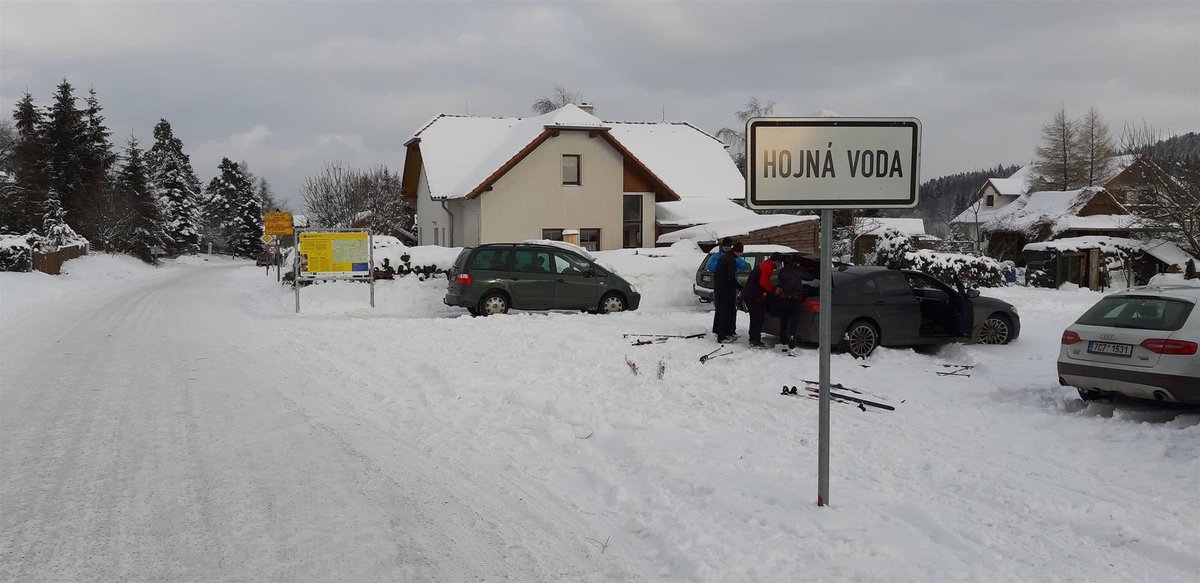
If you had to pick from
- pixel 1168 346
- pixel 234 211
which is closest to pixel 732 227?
pixel 1168 346

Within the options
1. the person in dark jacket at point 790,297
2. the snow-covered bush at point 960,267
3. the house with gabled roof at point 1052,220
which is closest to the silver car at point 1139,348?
the person in dark jacket at point 790,297

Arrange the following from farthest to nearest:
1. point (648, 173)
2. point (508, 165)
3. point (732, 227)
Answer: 1. point (648, 173)
2. point (508, 165)
3. point (732, 227)

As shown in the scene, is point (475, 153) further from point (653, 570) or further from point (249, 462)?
point (653, 570)

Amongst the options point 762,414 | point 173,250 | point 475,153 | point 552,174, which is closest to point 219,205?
point 173,250

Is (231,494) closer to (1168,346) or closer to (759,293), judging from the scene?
(1168,346)

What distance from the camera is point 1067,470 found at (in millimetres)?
6438

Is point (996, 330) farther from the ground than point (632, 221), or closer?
closer

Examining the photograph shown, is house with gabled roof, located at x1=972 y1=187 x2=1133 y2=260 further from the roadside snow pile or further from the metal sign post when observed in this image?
the metal sign post

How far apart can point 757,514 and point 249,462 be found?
4072 millimetres

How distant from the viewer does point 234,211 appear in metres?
92.9

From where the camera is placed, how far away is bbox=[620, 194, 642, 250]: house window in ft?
109

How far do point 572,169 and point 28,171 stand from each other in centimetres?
4385

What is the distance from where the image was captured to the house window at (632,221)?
1310 inches

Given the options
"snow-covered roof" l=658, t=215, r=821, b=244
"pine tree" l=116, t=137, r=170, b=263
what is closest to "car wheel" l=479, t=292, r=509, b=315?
"snow-covered roof" l=658, t=215, r=821, b=244
